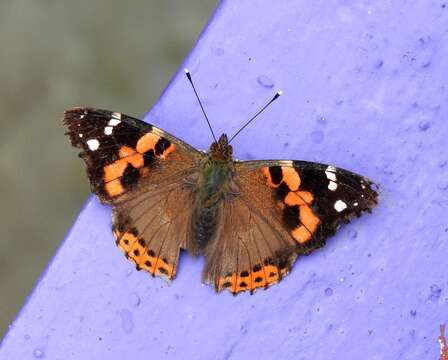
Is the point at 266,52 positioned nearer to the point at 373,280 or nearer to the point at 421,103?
the point at 421,103

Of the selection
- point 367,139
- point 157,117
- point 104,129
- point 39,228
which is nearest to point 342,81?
point 367,139

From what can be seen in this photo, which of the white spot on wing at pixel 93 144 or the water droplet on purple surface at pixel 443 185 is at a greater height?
the white spot on wing at pixel 93 144

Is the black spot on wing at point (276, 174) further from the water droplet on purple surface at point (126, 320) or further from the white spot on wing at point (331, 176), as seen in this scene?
the water droplet on purple surface at point (126, 320)

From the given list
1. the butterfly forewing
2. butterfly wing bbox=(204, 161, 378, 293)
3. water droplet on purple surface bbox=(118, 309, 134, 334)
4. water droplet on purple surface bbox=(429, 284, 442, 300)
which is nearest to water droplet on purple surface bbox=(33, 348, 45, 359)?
water droplet on purple surface bbox=(118, 309, 134, 334)

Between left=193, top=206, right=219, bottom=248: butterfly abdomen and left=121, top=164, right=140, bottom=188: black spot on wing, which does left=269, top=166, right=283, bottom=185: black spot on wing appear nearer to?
left=193, top=206, right=219, bottom=248: butterfly abdomen

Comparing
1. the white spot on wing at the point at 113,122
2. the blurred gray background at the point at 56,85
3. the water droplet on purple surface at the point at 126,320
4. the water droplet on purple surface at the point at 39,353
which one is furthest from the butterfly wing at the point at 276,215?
the blurred gray background at the point at 56,85
